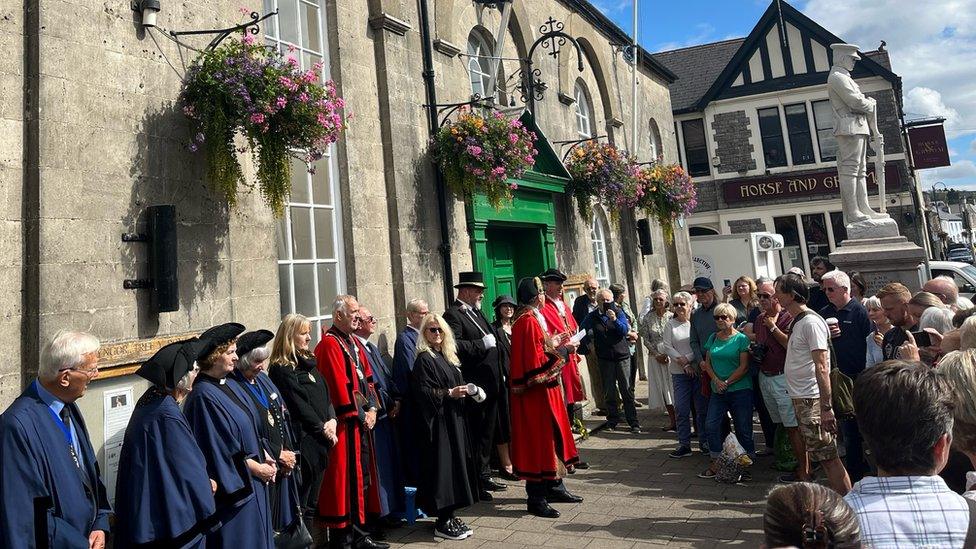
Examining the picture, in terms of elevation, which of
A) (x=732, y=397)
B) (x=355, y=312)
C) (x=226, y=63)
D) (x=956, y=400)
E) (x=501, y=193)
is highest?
(x=226, y=63)

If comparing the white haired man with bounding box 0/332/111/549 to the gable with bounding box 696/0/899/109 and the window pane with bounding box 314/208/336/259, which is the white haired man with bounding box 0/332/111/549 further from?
the gable with bounding box 696/0/899/109

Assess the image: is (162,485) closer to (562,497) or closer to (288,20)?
(562,497)

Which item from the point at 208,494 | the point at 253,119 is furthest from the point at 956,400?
the point at 253,119

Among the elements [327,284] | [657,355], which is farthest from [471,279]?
[657,355]

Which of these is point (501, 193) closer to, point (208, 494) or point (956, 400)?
point (208, 494)

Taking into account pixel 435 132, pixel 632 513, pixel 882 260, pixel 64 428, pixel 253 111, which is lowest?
pixel 632 513

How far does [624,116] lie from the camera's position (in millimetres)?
14016

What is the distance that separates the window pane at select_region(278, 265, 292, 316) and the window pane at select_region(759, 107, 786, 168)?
24128mm

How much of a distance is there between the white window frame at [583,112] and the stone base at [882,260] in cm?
531

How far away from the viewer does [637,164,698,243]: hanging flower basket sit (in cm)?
1188

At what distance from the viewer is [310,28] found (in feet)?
22.3

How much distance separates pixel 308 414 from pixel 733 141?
25.4 metres

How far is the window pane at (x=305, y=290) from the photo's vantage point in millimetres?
6266

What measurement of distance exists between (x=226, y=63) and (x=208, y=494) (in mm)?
3436
